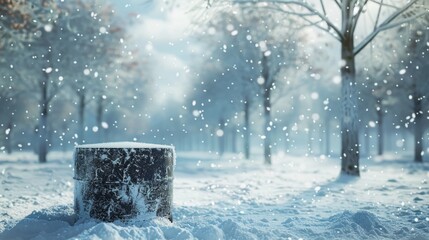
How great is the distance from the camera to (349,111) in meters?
11.6

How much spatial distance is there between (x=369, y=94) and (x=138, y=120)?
3189cm

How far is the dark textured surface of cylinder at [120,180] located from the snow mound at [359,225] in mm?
2463

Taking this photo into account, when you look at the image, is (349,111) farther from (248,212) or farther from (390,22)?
(248,212)

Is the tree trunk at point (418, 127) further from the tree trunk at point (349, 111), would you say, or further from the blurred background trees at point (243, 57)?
the tree trunk at point (349, 111)

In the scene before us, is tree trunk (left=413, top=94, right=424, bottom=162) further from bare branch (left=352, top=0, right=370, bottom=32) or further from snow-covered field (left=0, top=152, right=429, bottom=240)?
snow-covered field (left=0, top=152, right=429, bottom=240)

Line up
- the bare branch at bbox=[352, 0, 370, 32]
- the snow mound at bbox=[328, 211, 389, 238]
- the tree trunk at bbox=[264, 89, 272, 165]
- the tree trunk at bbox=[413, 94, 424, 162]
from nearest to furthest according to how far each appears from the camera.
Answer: the snow mound at bbox=[328, 211, 389, 238]
the bare branch at bbox=[352, 0, 370, 32]
the tree trunk at bbox=[264, 89, 272, 165]
the tree trunk at bbox=[413, 94, 424, 162]

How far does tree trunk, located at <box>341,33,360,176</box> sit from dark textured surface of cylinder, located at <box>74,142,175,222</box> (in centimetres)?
826

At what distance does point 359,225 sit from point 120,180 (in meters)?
3.22

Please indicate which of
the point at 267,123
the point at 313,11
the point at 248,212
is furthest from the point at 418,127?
the point at 248,212

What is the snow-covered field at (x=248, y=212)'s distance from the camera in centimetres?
452

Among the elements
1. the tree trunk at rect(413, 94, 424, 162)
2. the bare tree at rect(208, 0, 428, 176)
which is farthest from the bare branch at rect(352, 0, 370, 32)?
the tree trunk at rect(413, 94, 424, 162)

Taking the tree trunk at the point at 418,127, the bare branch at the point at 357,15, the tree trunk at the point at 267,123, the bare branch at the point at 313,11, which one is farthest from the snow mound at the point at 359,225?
the tree trunk at the point at 418,127

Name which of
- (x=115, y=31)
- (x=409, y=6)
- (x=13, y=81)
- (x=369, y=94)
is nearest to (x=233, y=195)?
(x=409, y=6)

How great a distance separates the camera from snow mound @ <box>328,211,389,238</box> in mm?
4945
